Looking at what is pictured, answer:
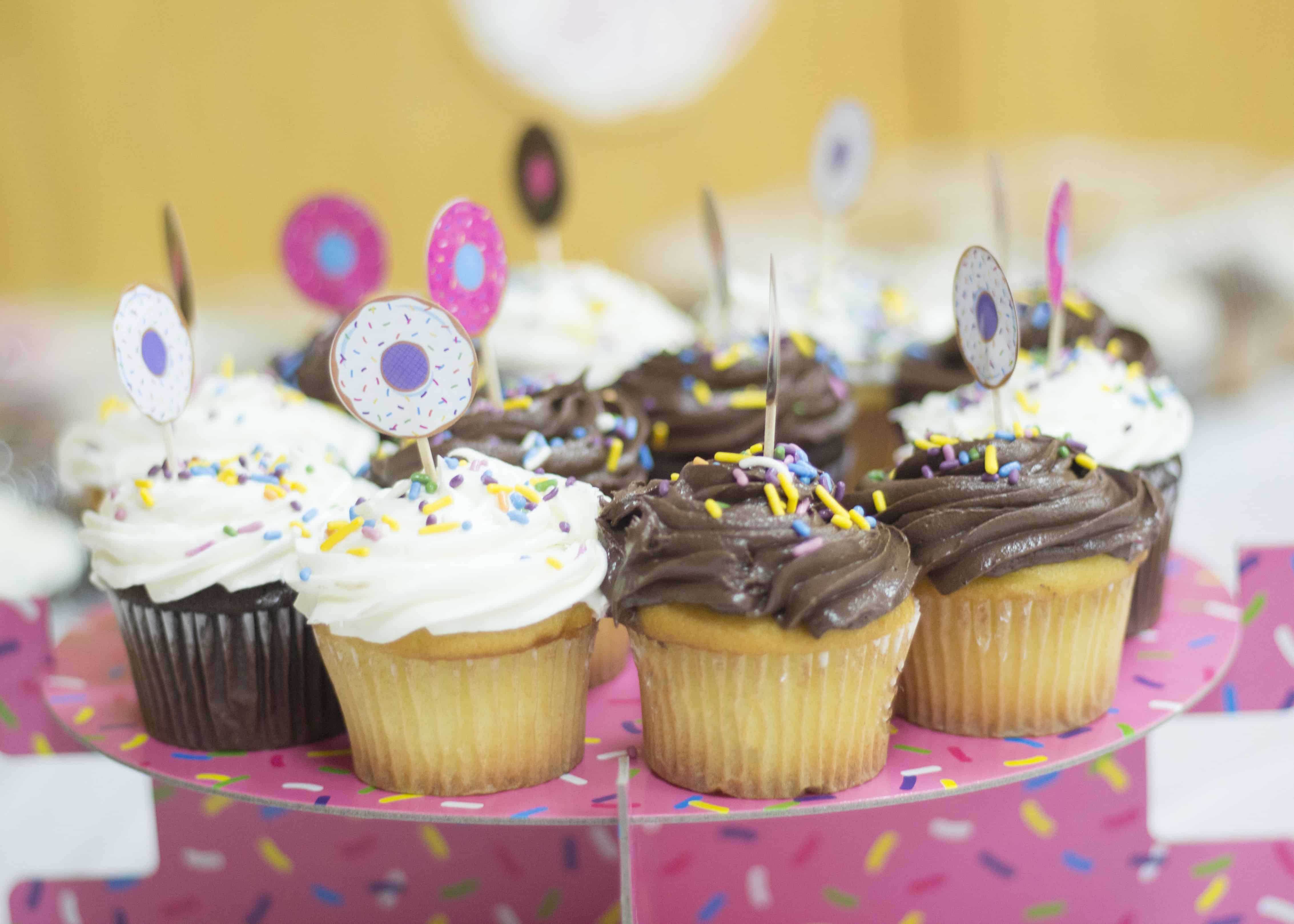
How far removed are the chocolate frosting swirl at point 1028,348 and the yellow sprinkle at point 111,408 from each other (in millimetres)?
2213

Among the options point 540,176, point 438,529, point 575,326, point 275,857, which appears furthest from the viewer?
point 575,326

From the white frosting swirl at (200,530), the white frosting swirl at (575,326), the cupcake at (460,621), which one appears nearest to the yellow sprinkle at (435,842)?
the cupcake at (460,621)

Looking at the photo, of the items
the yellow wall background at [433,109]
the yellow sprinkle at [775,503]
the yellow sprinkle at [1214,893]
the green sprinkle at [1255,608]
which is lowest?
the yellow sprinkle at [1214,893]

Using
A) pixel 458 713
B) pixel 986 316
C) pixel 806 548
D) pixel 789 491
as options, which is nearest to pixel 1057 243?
pixel 986 316

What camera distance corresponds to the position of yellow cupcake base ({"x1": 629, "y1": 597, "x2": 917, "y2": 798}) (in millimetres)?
2061

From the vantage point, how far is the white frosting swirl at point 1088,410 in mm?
2850

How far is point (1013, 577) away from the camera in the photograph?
7.63ft

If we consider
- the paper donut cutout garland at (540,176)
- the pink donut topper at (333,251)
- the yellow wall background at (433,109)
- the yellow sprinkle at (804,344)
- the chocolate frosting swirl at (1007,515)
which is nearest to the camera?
the chocolate frosting swirl at (1007,515)

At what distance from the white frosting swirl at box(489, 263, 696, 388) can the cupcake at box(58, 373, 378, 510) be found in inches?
32.5

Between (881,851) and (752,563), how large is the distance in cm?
114

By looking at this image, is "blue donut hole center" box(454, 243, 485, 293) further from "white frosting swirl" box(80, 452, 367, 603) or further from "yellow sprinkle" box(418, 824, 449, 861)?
"yellow sprinkle" box(418, 824, 449, 861)

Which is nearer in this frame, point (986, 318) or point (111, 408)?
point (986, 318)

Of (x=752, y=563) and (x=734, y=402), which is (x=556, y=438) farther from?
(x=752, y=563)

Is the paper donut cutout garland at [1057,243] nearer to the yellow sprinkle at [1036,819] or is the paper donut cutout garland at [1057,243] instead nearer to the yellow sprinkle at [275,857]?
the yellow sprinkle at [1036,819]
